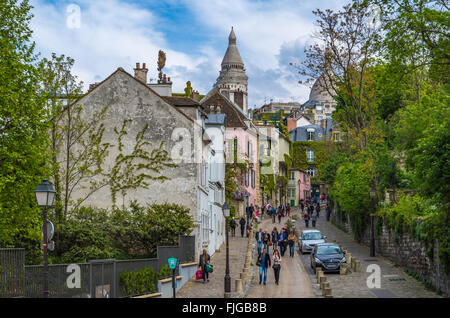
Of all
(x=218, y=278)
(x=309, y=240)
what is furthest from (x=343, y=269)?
(x=309, y=240)

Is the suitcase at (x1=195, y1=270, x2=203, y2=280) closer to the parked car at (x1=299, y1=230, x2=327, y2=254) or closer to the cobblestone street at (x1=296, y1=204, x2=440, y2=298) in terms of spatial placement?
the cobblestone street at (x1=296, y1=204, x2=440, y2=298)

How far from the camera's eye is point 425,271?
27.2m

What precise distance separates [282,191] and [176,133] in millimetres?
56300

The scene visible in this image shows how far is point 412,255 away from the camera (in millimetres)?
30156

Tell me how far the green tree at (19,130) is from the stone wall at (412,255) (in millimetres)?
15356

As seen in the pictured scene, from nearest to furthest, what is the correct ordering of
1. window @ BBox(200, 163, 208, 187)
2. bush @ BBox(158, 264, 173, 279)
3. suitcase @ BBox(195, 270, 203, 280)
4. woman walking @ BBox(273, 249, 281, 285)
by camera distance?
bush @ BBox(158, 264, 173, 279) → woman walking @ BBox(273, 249, 281, 285) → suitcase @ BBox(195, 270, 203, 280) → window @ BBox(200, 163, 208, 187)

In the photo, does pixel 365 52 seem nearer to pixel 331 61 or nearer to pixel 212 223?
pixel 331 61

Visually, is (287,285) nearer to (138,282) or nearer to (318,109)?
(138,282)

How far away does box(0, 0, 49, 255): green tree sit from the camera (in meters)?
25.0

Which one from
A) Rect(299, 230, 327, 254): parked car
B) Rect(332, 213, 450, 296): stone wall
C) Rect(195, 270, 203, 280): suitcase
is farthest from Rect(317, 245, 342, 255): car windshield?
Rect(299, 230, 327, 254): parked car

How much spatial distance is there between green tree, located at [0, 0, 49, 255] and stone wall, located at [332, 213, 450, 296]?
15356 mm

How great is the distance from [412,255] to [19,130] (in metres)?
17.8

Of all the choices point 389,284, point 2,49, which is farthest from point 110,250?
point 389,284

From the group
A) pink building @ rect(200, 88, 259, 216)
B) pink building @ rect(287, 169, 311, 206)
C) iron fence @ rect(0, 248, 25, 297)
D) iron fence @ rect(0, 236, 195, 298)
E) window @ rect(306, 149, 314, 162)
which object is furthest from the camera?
window @ rect(306, 149, 314, 162)
